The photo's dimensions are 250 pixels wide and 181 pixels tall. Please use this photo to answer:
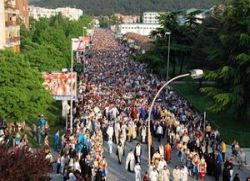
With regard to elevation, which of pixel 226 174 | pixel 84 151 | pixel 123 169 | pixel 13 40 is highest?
pixel 13 40

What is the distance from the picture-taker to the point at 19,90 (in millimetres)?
32875

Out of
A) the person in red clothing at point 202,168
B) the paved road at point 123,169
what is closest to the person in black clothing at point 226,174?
the person in red clothing at point 202,168

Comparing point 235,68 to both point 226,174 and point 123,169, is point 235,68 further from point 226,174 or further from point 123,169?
point 226,174

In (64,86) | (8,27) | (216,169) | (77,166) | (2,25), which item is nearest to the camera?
(77,166)

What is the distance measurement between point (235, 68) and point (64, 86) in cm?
1285

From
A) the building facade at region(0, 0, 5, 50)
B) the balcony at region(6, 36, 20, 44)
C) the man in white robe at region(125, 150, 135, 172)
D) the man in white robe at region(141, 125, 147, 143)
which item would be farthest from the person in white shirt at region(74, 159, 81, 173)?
the balcony at region(6, 36, 20, 44)

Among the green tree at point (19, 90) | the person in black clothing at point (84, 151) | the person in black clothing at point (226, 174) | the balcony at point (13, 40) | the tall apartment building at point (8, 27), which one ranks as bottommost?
the person in black clothing at point (226, 174)

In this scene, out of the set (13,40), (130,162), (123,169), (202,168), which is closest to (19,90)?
(123,169)

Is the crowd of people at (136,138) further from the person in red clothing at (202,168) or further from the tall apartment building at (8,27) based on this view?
the tall apartment building at (8,27)

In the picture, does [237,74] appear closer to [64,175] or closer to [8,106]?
[8,106]

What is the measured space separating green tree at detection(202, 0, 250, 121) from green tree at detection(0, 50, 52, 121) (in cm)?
1199

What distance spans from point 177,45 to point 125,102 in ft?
86.6

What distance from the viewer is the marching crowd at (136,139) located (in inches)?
→ 901

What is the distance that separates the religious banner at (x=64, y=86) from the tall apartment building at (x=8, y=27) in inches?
766
